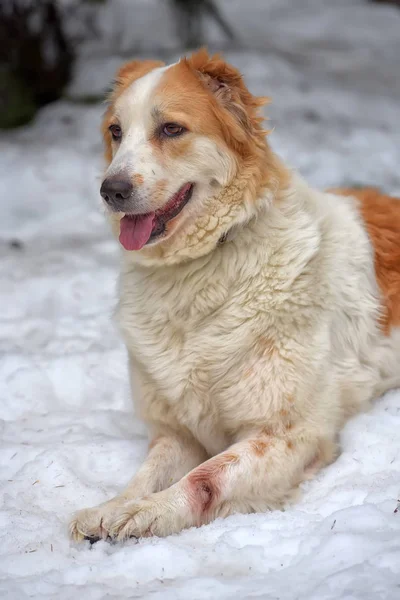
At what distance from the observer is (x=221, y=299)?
3.29 m

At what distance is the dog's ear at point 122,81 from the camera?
3.52m

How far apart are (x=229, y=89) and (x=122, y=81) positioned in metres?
0.56

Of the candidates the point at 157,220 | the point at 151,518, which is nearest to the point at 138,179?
the point at 157,220

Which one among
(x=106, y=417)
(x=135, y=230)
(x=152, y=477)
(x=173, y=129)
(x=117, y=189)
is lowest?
(x=106, y=417)

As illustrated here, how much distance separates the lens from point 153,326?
340cm

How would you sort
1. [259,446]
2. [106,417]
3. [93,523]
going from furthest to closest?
[106,417]
[259,446]
[93,523]

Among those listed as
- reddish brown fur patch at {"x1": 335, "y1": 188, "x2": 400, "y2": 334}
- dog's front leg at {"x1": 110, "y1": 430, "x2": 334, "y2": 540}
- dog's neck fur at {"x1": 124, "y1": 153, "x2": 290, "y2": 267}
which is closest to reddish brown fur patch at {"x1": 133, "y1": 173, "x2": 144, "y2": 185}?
dog's neck fur at {"x1": 124, "y1": 153, "x2": 290, "y2": 267}

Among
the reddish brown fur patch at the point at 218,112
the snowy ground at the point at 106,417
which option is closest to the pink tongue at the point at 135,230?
the reddish brown fur patch at the point at 218,112

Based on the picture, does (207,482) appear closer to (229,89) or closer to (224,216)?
(224,216)

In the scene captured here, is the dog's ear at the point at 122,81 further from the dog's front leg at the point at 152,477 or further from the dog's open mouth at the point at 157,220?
the dog's front leg at the point at 152,477

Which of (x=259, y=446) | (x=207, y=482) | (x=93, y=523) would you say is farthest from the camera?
(x=259, y=446)

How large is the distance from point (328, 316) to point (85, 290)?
246 centimetres

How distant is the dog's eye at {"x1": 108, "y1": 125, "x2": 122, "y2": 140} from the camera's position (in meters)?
3.39

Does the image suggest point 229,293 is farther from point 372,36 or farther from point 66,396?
point 372,36
